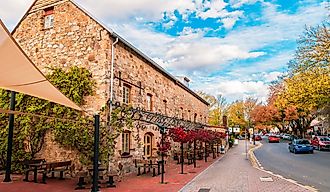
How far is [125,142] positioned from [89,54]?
392 centimetres

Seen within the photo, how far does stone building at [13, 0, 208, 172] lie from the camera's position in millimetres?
11445

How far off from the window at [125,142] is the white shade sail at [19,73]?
4935 mm

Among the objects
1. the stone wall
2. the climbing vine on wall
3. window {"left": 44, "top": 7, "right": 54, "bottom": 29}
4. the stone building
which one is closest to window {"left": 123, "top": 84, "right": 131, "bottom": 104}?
the stone building

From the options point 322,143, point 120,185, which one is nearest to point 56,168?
point 120,185

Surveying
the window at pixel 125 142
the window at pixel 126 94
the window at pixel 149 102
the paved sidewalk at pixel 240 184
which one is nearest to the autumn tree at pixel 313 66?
the paved sidewalk at pixel 240 184

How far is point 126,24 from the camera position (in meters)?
13.5

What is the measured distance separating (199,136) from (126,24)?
7706 millimetres

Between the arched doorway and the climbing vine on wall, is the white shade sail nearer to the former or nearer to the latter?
the climbing vine on wall

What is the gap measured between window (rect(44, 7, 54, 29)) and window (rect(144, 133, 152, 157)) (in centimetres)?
671

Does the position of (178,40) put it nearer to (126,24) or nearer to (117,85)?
(126,24)

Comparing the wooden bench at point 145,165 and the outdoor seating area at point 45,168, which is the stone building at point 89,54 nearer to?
the wooden bench at point 145,165

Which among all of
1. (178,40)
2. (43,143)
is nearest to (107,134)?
(43,143)

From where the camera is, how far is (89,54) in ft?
38.7

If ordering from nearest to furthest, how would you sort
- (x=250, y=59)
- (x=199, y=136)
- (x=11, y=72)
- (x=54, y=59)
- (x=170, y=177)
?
(x=11, y=72) < (x=170, y=177) < (x=54, y=59) < (x=199, y=136) < (x=250, y=59)
